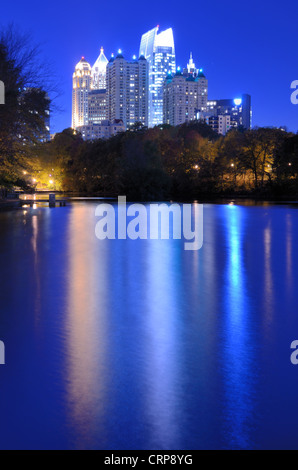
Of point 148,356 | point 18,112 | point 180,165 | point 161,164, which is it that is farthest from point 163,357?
point 180,165

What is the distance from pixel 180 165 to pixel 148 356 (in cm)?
7003

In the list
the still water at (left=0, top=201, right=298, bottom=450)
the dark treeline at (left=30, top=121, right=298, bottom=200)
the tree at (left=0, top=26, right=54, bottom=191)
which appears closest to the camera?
the still water at (left=0, top=201, right=298, bottom=450)

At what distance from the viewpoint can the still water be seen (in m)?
3.04

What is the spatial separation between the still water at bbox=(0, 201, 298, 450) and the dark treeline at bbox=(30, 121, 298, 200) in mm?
38576

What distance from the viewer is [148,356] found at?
439 cm

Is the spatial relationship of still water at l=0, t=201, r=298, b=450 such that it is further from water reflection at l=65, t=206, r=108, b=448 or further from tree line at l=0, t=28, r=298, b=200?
tree line at l=0, t=28, r=298, b=200

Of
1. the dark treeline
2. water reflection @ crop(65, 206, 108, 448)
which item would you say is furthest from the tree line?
water reflection @ crop(65, 206, 108, 448)

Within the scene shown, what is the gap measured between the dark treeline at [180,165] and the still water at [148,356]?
127ft

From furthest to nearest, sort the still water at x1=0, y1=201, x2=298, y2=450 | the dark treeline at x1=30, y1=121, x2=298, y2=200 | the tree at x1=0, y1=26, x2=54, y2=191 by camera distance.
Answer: the dark treeline at x1=30, y1=121, x2=298, y2=200, the tree at x1=0, y1=26, x2=54, y2=191, the still water at x1=0, y1=201, x2=298, y2=450

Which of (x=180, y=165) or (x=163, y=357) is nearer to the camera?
(x=163, y=357)

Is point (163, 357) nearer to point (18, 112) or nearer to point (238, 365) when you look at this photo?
point (238, 365)

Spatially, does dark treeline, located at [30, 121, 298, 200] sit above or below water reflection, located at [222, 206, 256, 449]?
above

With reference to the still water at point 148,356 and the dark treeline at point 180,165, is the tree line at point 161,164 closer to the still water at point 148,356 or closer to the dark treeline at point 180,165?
the dark treeline at point 180,165

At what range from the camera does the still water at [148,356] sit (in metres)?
3.04
